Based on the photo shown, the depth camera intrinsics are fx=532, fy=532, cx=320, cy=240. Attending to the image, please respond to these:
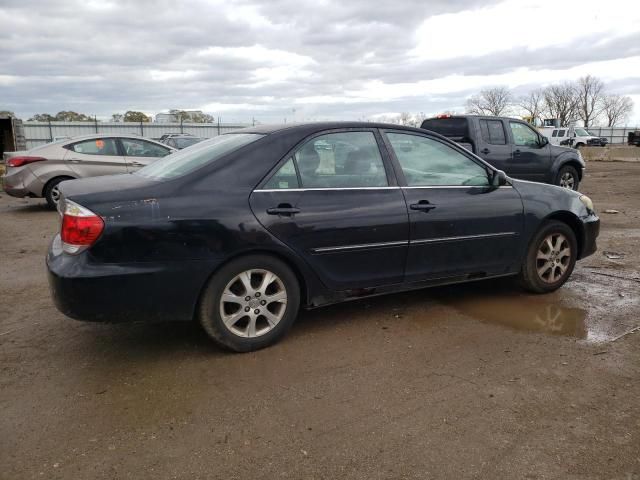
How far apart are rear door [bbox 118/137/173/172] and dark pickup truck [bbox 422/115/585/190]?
18.6ft

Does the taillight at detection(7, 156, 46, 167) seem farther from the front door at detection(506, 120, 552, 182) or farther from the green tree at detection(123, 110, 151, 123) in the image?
the green tree at detection(123, 110, 151, 123)

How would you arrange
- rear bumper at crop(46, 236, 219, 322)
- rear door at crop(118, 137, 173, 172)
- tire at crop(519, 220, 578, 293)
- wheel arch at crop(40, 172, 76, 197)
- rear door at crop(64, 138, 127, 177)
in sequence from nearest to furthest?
rear bumper at crop(46, 236, 219, 322) → tire at crop(519, 220, 578, 293) → wheel arch at crop(40, 172, 76, 197) → rear door at crop(64, 138, 127, 177) → rear door at crop(118, 137, 173, 172)

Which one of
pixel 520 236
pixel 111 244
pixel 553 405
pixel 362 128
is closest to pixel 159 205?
pixel 111 244

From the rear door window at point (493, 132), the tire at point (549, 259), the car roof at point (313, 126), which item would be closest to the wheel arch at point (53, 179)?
the car roof at point (313, 126)

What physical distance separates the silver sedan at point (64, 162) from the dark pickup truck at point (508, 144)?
5.54 m

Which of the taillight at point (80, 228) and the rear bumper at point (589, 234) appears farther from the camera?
the rear bumper at point (589, 234)

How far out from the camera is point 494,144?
34.7 ft

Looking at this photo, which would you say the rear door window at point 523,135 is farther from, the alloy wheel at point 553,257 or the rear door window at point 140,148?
the rear door window at point 140,148

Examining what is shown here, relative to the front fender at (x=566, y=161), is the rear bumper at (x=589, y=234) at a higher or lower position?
lower

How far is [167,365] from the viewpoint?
3479mm

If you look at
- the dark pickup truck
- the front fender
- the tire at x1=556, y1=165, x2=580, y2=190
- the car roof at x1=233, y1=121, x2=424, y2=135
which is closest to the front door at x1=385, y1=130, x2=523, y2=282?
the car roof at x1=233, y1=121, x2=424, y2=135

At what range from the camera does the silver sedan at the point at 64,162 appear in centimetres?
970

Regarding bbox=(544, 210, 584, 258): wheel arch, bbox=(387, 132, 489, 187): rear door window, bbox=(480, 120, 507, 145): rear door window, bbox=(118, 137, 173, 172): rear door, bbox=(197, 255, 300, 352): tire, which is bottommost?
bbox=(197, 255, 300, 352): tire

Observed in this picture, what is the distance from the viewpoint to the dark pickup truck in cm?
1047
